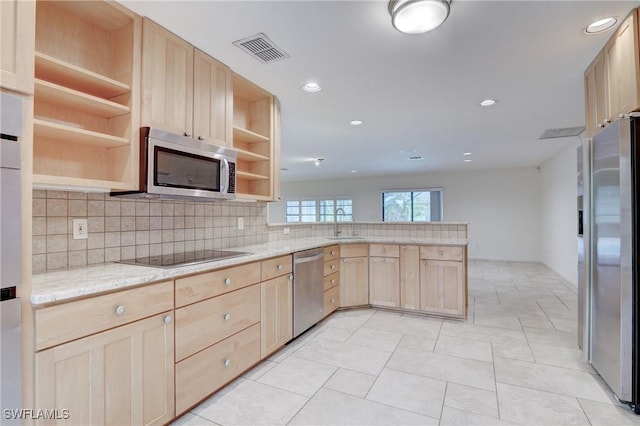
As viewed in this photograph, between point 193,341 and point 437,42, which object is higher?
point 437,42

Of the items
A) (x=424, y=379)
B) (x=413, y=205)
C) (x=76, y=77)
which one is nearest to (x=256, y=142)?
(x=76, y=77)

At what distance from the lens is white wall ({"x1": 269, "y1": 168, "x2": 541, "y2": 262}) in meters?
7.74

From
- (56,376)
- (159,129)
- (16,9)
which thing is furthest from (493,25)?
(56,376)

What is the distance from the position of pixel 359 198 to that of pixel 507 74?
7412 millimetres

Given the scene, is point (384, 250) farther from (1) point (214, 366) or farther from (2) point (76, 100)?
(2) point (76, 100)

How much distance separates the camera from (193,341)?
1.83 meters

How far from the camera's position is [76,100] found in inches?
65.6

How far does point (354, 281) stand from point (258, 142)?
205 cm

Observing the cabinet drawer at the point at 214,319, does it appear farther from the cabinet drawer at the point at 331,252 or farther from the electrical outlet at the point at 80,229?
the cabinet drawer at the point at 331,252

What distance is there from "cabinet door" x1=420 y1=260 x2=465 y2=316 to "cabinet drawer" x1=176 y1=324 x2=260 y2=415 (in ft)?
7.01

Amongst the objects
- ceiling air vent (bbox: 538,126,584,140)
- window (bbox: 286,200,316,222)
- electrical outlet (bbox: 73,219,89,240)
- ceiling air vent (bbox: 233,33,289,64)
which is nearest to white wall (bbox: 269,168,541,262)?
window (bbox: 286,200,316,222)

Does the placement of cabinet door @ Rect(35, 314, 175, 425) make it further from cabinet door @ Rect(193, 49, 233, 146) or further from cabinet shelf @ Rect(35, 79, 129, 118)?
cabinet door @ Rect(193, 49, 233, 146)

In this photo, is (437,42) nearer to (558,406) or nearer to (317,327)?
(558,406)

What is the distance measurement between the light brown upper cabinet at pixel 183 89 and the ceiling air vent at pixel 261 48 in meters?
0.34
